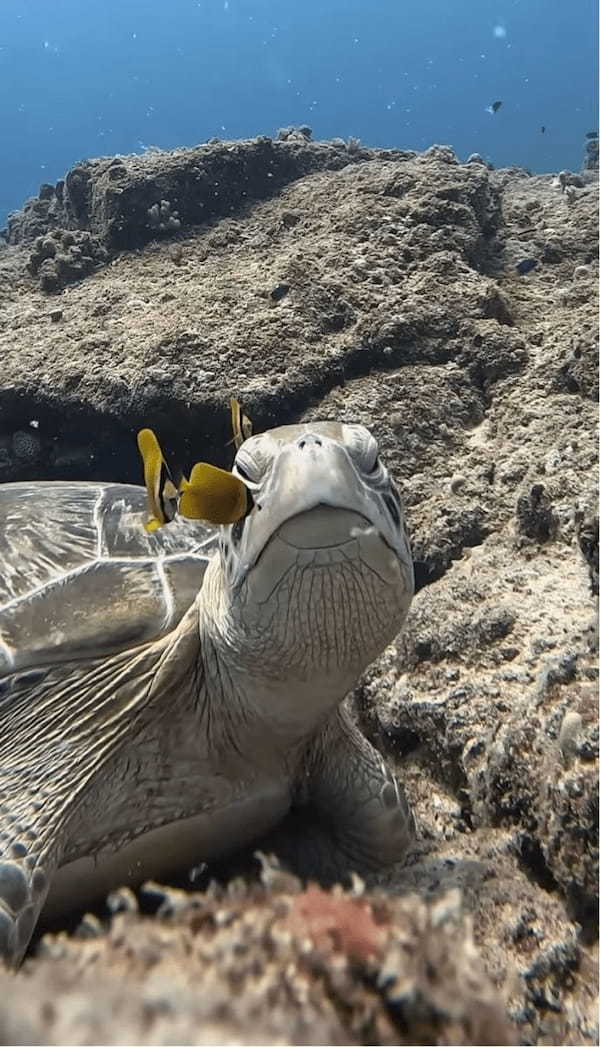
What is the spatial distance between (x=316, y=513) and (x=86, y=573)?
972mm

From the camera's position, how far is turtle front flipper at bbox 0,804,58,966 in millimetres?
1181

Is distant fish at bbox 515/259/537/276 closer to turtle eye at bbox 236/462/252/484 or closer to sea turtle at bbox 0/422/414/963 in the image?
sea turtle at bbox 0/422/414/963

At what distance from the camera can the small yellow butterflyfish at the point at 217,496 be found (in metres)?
1.22

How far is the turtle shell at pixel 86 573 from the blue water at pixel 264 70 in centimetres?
9177

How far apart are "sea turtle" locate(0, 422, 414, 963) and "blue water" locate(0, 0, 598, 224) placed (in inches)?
3626

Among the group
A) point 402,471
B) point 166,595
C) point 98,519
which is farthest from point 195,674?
point 402,471

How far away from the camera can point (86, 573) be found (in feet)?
6.13

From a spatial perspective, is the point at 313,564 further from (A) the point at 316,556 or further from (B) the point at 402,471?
(B) the point at 402,471

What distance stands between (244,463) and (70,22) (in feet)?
348

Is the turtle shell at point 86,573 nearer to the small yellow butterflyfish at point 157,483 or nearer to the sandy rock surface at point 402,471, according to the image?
the small yellow butterflyfish at point 157,483

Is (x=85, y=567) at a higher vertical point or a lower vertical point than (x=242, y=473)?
lower

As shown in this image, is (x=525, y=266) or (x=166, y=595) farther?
(x=525, y=266)

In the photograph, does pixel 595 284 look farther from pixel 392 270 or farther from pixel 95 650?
pixel 95 650

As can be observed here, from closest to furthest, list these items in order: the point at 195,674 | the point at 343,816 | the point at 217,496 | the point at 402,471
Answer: the point at 217,496 < the point at 195,674 < the point at 343,816 < the point at 402,471
